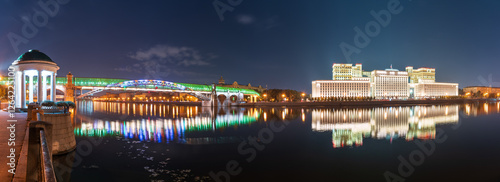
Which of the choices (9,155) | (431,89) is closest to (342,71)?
(431,89)

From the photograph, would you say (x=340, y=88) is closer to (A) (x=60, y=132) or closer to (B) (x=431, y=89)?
(B) (x=431, y=89)

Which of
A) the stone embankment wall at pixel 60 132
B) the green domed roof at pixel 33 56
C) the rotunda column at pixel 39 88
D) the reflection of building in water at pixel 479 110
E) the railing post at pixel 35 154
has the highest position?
the green domed roof at pixel 33 56

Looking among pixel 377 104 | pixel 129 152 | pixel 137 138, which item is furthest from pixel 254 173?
pixel 377 104

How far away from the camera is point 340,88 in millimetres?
123500

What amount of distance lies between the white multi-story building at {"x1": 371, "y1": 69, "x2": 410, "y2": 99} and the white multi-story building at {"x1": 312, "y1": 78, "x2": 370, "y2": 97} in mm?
6881

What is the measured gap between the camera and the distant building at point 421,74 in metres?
143

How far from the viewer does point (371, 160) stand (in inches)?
586

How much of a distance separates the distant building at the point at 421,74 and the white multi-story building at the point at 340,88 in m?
35.9

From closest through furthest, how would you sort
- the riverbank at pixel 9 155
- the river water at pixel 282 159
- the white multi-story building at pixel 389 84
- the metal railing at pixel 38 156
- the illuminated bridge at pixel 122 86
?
the metal railing at pixel 38 156 → the riverbank at pixel 9 155 → the river water at pixel 282 159 → the illuminated bridge at pixel 122 86 → the white multi-story building at pixel 389 84

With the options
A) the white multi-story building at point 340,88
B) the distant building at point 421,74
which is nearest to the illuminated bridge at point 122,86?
the white multi-story building at point 340,88

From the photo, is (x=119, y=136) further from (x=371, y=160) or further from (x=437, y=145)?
(x=437, y=145)

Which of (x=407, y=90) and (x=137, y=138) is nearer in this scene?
(x=137, y=138)

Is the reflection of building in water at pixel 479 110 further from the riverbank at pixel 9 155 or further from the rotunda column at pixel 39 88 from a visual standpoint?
the rotunda column at pixel 39 88

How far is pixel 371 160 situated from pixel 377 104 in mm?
68962
